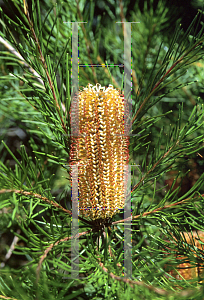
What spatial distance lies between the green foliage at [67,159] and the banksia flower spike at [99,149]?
0.02m

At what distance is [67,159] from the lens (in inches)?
13.3

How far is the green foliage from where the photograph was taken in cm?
21

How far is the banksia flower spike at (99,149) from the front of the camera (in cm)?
22

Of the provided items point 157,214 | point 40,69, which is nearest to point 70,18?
point 40,69

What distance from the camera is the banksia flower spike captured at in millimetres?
221

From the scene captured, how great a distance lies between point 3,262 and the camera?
1.20 ft

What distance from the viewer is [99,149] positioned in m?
0.22

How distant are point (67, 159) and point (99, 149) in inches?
4.9

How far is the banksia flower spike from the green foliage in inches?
0.9

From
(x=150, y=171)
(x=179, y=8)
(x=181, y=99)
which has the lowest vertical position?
(x=150, y=171)

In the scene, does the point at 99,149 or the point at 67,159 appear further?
the point at 67,159

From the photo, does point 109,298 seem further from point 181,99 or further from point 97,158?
point 181,99

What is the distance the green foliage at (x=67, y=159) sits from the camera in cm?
21

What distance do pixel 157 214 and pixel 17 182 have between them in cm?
15
